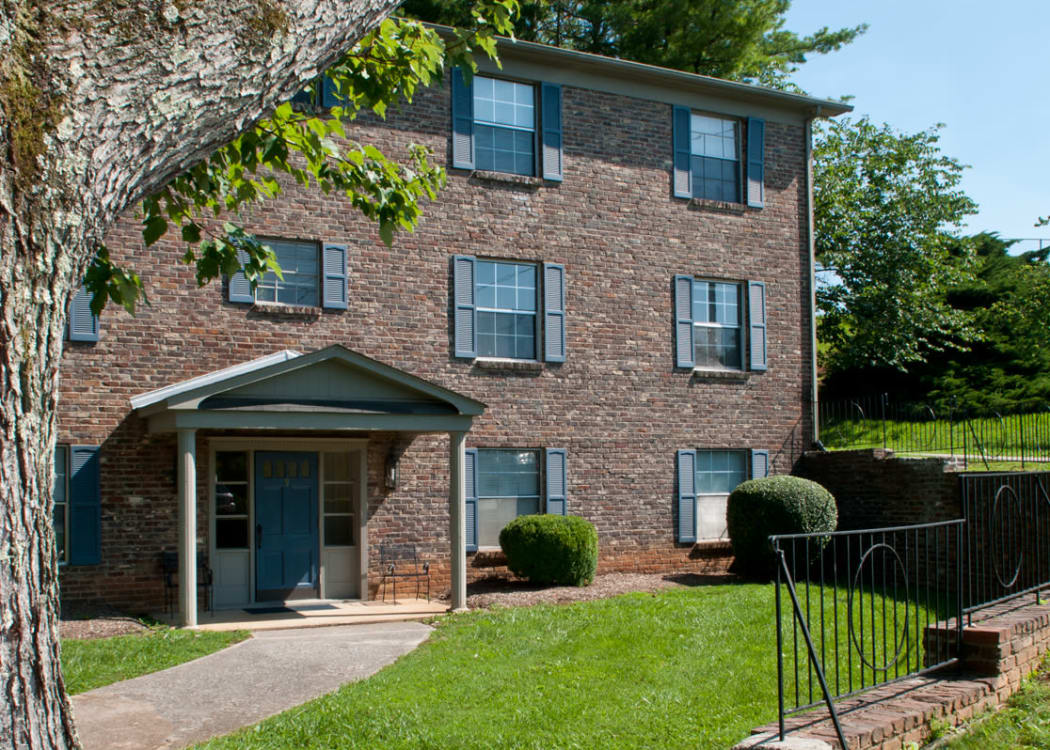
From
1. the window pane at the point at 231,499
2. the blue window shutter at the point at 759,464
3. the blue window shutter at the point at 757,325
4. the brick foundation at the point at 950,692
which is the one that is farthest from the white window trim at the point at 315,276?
the brick foundation at the point at 950,692

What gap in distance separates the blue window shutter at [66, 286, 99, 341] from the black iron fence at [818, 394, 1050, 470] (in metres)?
12.4

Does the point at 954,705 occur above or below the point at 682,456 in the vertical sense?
below

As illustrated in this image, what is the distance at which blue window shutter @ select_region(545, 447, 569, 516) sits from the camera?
54.8 feet

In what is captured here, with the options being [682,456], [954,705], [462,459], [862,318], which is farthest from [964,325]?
[954,705]

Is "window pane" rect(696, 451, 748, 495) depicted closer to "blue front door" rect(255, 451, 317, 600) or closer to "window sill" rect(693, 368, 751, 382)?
"window sill" rect(693, 368, 751, 382)

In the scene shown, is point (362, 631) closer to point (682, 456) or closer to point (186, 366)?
point (186, 366)

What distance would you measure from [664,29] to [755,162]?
911 centimetres

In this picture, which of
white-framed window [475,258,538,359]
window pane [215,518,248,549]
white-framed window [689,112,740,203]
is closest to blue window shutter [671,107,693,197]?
white-framed window [689,112,740,203]

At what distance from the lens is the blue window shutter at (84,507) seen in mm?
13484

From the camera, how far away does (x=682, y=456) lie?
17922 mm

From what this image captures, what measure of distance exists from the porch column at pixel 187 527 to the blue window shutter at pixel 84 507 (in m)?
1.55

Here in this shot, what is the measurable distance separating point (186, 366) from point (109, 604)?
10.4 ft

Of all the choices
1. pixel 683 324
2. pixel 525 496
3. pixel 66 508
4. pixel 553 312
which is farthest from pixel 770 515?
pixel 66 508

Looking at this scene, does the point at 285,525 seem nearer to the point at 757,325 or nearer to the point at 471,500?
the point at 471,500
